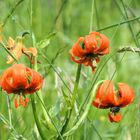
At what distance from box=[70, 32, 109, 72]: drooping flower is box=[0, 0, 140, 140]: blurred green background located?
5cm

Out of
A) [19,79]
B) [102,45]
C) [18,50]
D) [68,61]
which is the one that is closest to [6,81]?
[19,79]

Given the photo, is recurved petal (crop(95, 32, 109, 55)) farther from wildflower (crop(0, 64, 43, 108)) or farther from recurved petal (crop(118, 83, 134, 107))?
wildflower (crop(0, 64, 43, 108))

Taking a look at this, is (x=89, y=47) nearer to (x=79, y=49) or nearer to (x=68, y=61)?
(x=79, y=49)

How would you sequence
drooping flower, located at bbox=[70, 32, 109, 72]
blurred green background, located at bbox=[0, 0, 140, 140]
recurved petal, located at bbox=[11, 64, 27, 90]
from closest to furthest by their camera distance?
recurved petal, located at bbox=[11, 64, 27, 90] < drooping flower, located at bbox=[70, 32, 109, 72] < blurred green background, located at bbox=[0, 0, 140, 140]

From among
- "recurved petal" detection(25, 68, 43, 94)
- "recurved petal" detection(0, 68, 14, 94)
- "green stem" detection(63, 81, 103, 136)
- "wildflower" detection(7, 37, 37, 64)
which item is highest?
"wildflower" detection(7, 37, 37, 64)

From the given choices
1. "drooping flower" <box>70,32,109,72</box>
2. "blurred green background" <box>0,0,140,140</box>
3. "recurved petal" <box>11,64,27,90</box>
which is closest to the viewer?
"recurved petal" <box>11,64,27,90</box>

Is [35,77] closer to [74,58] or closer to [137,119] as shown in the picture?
[74,58]

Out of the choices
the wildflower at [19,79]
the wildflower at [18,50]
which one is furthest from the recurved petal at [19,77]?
the wildflower at [18,50]

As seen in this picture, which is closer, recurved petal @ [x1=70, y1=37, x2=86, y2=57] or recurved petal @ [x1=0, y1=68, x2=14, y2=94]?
recurved petal @ [x1=0, y1=68, x2=14, y2=94]

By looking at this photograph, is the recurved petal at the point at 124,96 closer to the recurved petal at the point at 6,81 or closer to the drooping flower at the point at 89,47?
the drooping flower at the point at 89,47

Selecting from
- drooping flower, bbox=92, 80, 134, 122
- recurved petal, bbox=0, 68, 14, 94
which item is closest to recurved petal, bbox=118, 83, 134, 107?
drooping flower, bbox=92, 80, 134, 122

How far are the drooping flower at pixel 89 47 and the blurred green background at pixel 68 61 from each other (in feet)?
0.18

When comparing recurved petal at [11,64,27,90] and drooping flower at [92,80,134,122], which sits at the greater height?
recurved petal at [11,64,27,90]

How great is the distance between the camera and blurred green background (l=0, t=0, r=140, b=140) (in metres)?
2.32
